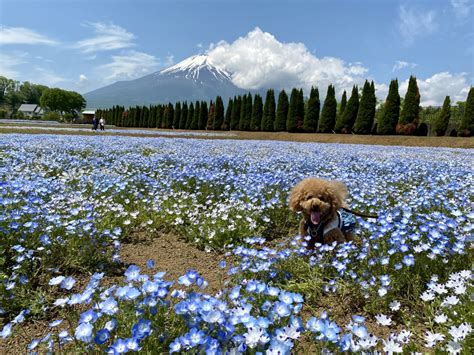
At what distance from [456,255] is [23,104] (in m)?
144

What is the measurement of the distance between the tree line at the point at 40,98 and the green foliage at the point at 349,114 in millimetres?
84130

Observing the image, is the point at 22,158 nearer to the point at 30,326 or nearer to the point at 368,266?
the point at 30,326

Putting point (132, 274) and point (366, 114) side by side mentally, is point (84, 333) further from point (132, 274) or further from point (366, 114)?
point (366, 114)

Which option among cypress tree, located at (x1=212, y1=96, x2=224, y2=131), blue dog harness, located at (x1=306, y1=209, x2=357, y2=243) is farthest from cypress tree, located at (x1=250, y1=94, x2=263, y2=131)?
blue dog harness, located at (x1=306, y1=209, x2=357, y2=243)

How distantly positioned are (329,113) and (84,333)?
3293cm

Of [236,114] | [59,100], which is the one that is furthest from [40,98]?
[236,114]

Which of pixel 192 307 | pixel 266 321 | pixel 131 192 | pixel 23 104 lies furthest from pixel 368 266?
pixel 23 104

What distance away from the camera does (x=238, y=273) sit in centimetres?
265

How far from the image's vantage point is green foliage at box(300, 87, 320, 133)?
32.9m

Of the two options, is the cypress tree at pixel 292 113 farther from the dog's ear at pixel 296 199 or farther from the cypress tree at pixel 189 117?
the dog's ear at pixel 296 199

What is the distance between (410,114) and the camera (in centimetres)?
2755

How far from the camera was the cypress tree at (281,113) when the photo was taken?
35.2 meters

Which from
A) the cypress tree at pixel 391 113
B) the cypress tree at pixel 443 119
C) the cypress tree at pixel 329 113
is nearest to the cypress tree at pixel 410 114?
the cypress tree at pixel 391 113

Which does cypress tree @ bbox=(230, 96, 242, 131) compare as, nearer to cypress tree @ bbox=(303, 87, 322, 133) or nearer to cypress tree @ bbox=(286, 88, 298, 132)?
cypress tree @ bbox=(286, 88, 298, 132)
